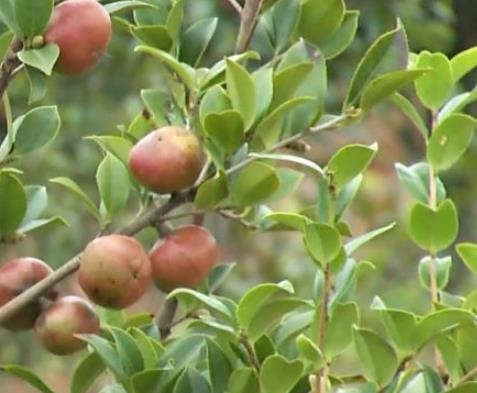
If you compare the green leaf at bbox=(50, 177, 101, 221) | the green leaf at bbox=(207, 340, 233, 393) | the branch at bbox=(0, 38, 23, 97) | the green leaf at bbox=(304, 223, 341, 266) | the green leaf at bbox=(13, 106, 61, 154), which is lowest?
the green leaf at bbox=(207, 340, 233, 393)

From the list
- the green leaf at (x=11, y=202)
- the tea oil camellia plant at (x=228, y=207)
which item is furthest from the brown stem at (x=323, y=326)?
the green leaf at (x=11, y=202)

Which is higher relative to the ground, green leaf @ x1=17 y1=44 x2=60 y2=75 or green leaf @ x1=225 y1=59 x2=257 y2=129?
Answer: green leaf @ x1=17 y1=44 x2=60 y2=75

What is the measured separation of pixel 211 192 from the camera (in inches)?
34.8

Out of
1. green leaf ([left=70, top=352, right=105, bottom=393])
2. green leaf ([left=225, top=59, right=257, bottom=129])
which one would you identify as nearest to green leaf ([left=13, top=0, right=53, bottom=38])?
green leaf ([left=225, top=59, right=257, bottom=129])

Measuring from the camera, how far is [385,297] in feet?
10.4

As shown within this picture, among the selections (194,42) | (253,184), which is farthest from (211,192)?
(194,42)

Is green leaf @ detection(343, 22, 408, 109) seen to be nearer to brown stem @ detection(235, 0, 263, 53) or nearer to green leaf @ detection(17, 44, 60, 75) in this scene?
brown stem @ detection(235, 0, 263, 53)

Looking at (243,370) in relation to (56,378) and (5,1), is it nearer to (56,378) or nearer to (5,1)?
(5,1)

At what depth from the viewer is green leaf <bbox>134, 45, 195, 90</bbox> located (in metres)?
0.88

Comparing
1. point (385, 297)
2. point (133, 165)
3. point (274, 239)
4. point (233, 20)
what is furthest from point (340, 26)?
point (274, 239)

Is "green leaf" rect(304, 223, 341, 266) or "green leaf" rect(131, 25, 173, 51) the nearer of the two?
"green leaf" rect(304, 223, 341, 266)

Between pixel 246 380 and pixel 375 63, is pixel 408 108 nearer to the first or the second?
pixel 375 63

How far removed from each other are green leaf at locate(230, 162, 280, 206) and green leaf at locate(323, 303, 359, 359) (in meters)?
0.09

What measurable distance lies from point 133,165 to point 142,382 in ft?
0.42
